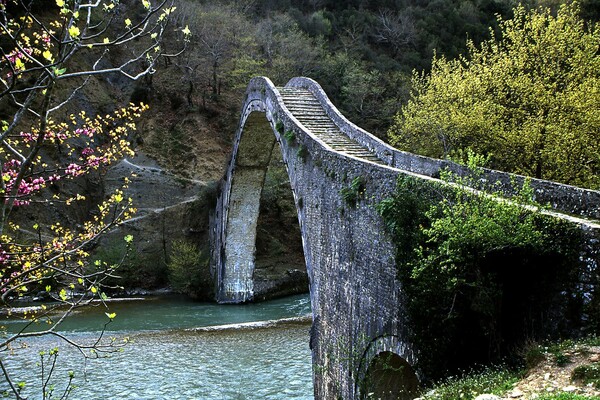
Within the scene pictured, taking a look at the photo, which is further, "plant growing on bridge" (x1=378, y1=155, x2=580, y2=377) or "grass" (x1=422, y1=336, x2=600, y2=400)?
"plant growing on bridge" (x1=378, y1=155, x2=580, y2=377)

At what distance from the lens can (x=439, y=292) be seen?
7.51m

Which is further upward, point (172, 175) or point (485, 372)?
point (172, 175)

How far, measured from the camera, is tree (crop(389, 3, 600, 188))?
50.7ft

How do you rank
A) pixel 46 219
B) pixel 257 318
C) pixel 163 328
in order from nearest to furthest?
pixel 163 328 < pixel 257 318 < pixel 46 219

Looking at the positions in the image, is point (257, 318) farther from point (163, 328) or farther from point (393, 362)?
point (393, 362)

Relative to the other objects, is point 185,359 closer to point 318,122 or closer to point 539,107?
point 318,122

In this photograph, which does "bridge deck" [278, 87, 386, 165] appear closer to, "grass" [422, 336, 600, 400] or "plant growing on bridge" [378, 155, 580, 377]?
"plant growing on bridge" [378, 155, 580, 377]

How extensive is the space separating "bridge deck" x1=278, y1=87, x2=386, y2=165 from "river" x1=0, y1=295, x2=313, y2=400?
643 cm

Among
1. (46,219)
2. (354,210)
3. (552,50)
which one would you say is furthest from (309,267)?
(46,219)

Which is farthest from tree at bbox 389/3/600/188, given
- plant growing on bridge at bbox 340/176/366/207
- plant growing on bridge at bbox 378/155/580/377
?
plant growing on bridge at bbox 378/155/580/377

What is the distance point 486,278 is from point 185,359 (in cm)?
1252

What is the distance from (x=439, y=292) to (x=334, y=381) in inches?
203

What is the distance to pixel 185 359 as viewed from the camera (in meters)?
17.3

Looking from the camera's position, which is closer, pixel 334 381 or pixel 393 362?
pixel 393 362
